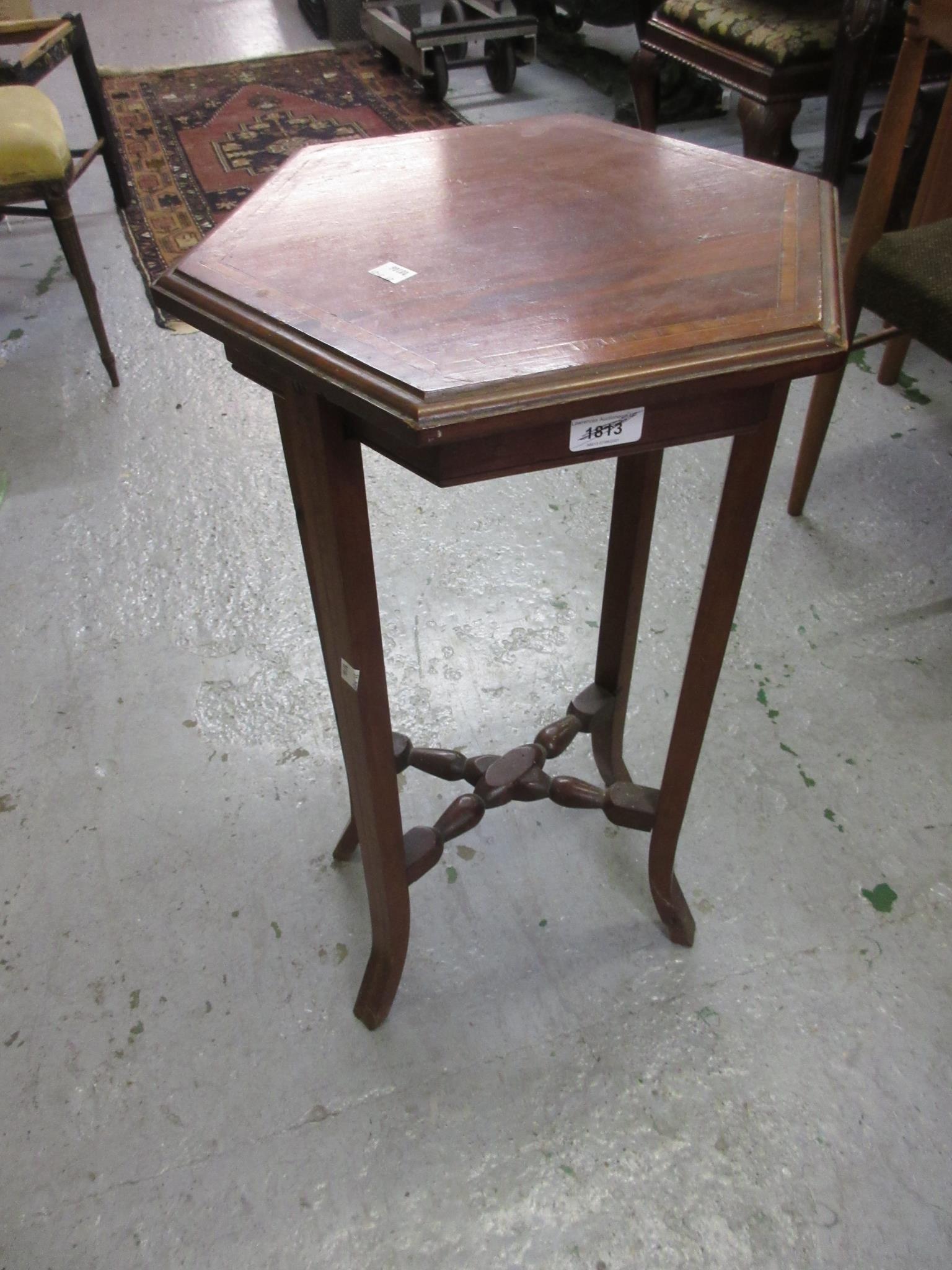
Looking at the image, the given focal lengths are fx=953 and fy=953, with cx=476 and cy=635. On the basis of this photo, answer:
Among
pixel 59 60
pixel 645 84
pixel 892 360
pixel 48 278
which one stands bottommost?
pixel 48 278

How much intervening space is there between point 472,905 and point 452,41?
379 centimetres

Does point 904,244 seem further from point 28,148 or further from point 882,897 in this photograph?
point 28,148

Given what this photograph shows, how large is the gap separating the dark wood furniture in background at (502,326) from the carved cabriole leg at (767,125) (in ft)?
5.16

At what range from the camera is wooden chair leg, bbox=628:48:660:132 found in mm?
2967

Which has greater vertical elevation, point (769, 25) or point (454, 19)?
point (769, 25)

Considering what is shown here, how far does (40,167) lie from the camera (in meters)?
2.13

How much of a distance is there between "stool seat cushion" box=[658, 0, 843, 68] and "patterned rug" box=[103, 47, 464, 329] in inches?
55.3

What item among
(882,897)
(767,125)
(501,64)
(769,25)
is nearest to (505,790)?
(882,897)

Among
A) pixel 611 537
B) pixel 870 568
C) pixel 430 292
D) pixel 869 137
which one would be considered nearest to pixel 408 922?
pixel 611 537

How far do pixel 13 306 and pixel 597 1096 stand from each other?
2721 mm

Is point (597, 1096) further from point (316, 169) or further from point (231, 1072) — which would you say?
point (316, 169)

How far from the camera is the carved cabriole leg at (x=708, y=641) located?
0.88 meters

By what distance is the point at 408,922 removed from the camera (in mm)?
1223

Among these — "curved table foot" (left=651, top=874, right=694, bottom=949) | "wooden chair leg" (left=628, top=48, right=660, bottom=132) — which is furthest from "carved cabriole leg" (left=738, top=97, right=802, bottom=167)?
"curved table foot" (left=651, top=874, right=694, bottom=949)
